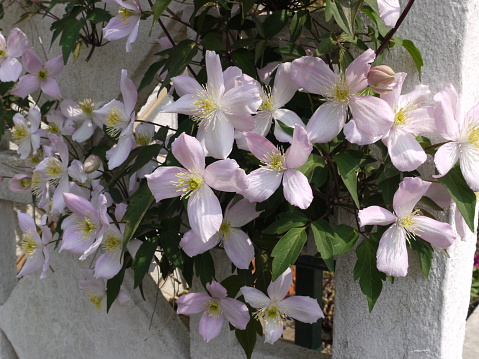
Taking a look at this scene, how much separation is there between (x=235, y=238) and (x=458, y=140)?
1.29 ft

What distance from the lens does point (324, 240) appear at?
2.81 ft

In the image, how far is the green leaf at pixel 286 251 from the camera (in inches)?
32.9

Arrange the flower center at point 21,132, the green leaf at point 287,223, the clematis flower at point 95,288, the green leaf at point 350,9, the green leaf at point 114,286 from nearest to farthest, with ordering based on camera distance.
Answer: the green leaf at point 350,9
the green leaf at point 287,223
the green leaf at point 114,286
the clematis flower at point 95,288
the flower center at point 21,132

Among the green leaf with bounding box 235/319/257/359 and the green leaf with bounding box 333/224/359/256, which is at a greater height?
the green leaf with bounding box 333/224/359/256

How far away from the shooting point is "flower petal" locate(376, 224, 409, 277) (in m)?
0.83

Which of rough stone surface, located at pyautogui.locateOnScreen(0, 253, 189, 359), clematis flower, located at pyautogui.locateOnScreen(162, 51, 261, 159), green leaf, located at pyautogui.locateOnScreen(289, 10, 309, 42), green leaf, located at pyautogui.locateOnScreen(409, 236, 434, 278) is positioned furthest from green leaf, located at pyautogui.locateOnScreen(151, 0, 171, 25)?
rough stone surface, located at pyautogui.locateOnScreen(0, 253, 189, 359)

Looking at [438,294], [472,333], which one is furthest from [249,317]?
[472,333]

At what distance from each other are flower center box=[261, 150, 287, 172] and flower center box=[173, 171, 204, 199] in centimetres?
10

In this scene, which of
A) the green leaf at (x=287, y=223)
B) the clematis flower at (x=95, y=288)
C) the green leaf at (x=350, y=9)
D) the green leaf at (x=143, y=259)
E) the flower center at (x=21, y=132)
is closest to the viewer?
the green leaf at (x=350, y=9)

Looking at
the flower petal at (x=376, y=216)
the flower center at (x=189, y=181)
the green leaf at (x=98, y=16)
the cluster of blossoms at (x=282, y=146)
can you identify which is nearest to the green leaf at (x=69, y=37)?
the green leaf at (x=98, y=16)

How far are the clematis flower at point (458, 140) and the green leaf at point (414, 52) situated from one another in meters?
0.09

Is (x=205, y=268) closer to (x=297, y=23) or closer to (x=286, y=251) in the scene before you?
(x=286, y=251)

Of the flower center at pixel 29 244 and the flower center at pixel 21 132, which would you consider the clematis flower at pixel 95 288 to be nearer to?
→ the flower center at pixel 29 244

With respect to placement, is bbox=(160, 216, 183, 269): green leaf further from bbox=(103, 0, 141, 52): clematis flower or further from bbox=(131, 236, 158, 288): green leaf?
bbox=(103, 0, 141, 52): clematis flower
